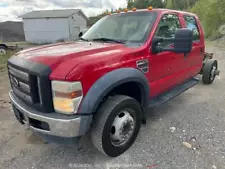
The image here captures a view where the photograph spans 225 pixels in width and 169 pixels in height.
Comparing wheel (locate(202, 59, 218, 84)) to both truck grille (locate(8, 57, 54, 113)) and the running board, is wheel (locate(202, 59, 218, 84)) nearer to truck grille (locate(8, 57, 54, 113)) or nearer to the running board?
the running board

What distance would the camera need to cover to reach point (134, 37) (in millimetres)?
3100

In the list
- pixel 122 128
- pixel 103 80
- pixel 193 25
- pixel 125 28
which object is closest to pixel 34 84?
pixel 103 80

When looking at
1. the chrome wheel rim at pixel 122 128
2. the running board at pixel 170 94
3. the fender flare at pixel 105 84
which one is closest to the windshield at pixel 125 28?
the fender flare at pixel 105 84

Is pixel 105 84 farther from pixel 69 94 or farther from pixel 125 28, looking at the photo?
pixel 125 28

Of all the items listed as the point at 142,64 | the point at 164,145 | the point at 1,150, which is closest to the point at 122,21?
the point at 142,64

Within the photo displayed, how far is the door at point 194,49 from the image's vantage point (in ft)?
13.6

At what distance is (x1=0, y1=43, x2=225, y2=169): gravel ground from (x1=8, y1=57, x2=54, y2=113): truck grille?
0.68 m

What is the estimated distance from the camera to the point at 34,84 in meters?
2.26

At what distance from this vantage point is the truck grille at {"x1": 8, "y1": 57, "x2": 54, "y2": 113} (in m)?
2.14

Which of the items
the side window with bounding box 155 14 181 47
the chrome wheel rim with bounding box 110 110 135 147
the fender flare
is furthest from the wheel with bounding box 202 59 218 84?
the chrome wheel rim with bounding box 110 110 135 147

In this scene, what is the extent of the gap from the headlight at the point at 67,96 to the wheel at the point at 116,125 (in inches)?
14.6

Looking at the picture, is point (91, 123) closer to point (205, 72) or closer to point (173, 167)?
point (173, 167)

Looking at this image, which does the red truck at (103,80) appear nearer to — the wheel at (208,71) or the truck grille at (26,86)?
A: the truck grille at (26,86)

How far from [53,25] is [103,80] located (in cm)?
2826
